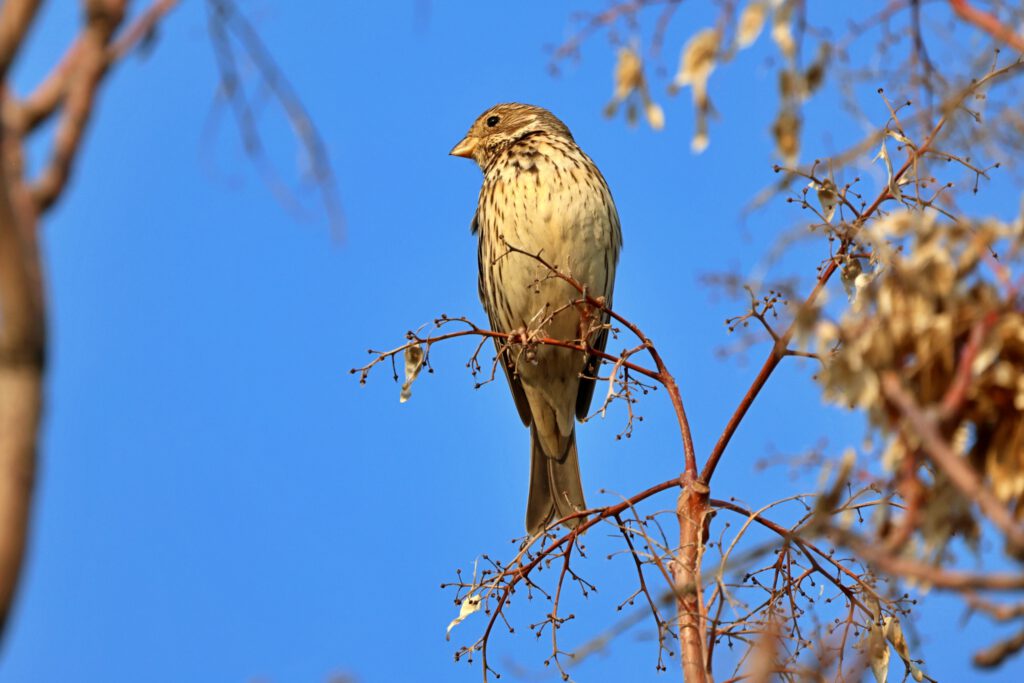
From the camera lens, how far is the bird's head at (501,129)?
861cm

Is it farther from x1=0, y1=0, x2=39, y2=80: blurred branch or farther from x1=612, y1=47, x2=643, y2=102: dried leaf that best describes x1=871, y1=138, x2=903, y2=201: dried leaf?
x1=0, y1=0, x2=39, y2=80: blurred branch

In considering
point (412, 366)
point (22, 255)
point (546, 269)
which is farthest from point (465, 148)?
point (22, 255)

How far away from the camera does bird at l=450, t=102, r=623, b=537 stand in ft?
24.5

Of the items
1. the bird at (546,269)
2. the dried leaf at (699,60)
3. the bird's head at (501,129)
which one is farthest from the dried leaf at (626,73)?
the bird's head at (501,129)

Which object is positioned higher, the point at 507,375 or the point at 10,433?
the point at 507,375

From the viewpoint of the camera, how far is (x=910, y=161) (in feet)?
12.9

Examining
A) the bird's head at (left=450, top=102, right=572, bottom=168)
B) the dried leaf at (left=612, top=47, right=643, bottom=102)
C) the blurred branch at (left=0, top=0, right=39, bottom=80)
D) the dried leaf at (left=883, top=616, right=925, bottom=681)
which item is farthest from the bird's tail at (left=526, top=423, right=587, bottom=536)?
the blurred branch at (left=0, top=0, right=39, bottom=80)

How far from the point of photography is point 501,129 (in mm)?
8859

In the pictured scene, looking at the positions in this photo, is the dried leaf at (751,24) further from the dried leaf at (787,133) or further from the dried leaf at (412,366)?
the dried leaf at (412,366)

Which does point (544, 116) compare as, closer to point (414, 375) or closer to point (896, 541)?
point (414, 375)

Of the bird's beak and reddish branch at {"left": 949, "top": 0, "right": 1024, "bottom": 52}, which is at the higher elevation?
the bird's beak

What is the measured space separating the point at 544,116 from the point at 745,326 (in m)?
5.17

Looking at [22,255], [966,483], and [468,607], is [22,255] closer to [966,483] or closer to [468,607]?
[966,483]

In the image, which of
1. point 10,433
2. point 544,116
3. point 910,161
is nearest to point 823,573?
point 910,161
